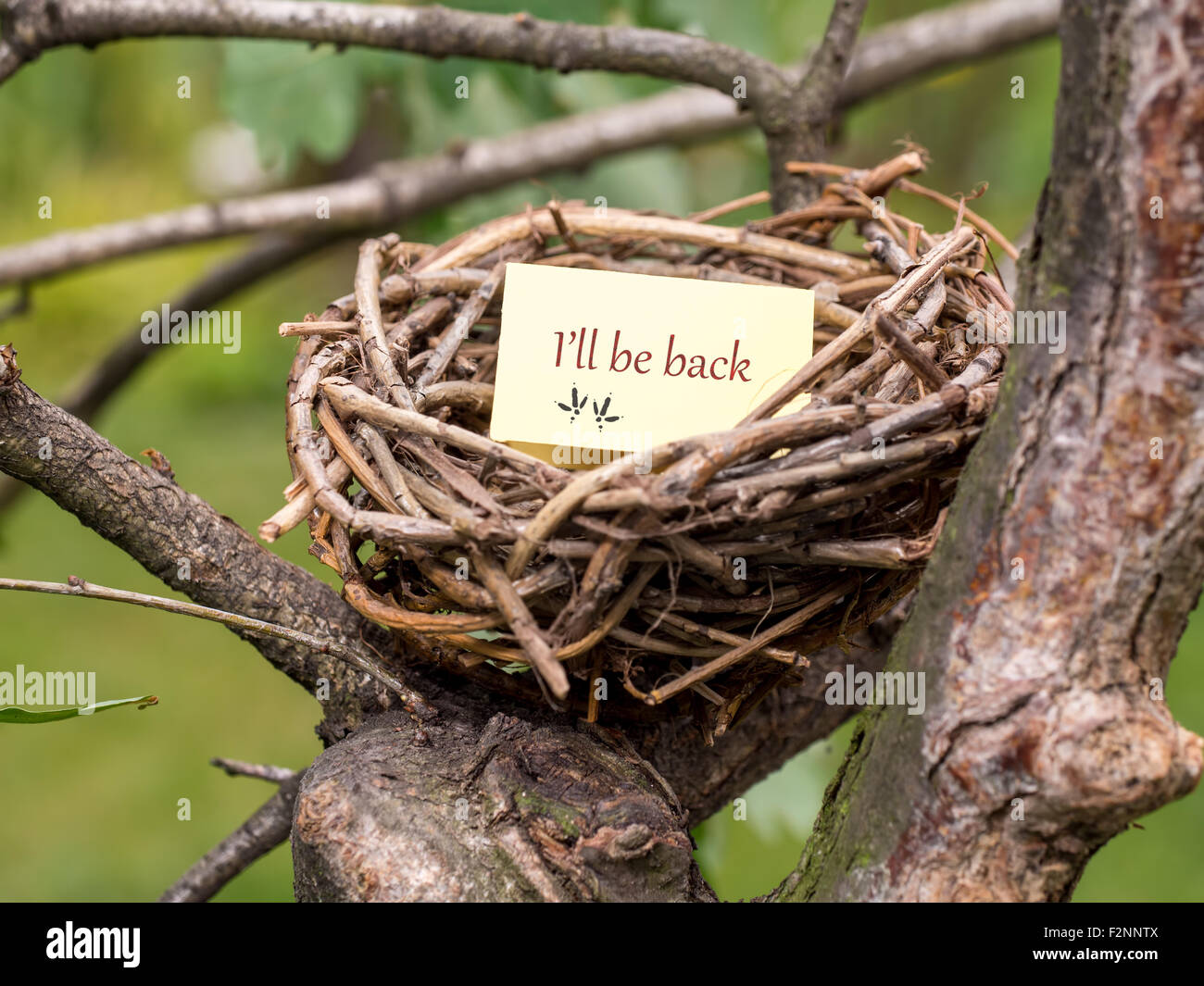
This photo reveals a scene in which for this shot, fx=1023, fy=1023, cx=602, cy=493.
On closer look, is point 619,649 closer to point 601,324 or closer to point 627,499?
point 627,499

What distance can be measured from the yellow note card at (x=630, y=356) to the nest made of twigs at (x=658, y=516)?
2.8 inches

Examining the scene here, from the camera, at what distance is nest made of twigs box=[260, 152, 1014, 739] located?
0.50 meters

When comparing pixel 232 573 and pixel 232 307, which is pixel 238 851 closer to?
pixel 232 573

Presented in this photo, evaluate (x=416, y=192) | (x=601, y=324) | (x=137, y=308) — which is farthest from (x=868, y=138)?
(x=137, y=308)

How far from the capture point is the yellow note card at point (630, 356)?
0.72 metres

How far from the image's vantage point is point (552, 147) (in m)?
1.48

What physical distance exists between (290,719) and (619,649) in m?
1.91

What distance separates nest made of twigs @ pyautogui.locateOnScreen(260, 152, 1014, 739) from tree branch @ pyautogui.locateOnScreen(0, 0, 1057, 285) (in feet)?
2.30

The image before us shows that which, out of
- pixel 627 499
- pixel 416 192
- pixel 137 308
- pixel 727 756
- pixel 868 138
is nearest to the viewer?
pixel 627 499

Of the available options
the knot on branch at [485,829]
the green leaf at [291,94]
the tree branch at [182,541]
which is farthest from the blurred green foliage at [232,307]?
the knot on branch at [485,829]

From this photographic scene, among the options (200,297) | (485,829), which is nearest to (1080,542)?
(485,829)

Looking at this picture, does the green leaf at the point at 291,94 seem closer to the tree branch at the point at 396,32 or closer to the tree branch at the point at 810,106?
the tree branch at the point at 396,32

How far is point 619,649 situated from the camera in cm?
57

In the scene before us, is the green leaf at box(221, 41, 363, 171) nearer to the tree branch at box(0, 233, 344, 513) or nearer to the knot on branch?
the tree branch at box(0, 233, 344, 513)
